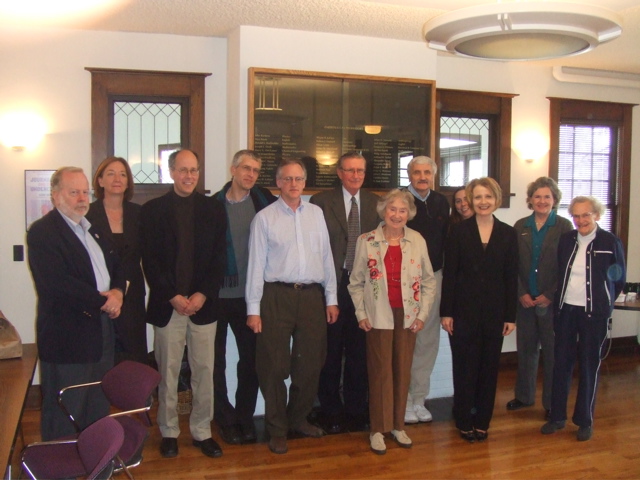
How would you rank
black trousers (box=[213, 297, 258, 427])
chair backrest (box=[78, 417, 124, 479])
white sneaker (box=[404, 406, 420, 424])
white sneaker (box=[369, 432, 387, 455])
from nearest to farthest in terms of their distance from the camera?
1. chair backrest (box=[78, 417, 124, 479])
2. white sneaker (box=[369, 432, 387, 455])
3. black trousers (box=[213, 297, 258, 427])
4. white sneaker (box=[404, 406, 420, 424])

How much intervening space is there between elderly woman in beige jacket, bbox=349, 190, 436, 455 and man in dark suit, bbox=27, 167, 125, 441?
1379 millimetres

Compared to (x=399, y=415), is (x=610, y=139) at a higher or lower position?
higher

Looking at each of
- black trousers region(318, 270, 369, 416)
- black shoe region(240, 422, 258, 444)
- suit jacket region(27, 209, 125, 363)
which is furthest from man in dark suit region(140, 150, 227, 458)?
black trousers region(318, 270, 369, 416)

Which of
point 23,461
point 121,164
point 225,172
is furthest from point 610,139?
point 23,461

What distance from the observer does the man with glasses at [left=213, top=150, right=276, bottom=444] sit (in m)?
3.65

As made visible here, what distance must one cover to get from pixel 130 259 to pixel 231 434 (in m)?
Answer: 1.22

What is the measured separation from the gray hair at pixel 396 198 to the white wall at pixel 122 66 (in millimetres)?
1357

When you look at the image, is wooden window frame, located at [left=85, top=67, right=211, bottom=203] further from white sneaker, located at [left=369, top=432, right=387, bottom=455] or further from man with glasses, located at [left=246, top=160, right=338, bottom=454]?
white sneaker, located at [left=369, top=432, right=387, bottom=455]

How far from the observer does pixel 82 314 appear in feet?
9.38

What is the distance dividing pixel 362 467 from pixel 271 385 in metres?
0.67

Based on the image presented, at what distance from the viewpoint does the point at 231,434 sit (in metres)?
3.75

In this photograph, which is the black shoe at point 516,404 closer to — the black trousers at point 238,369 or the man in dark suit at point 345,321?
the man in dark suit at point 345,321

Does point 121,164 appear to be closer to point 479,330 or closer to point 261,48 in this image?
point 261,48

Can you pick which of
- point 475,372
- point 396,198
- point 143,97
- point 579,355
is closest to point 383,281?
point 396,198
